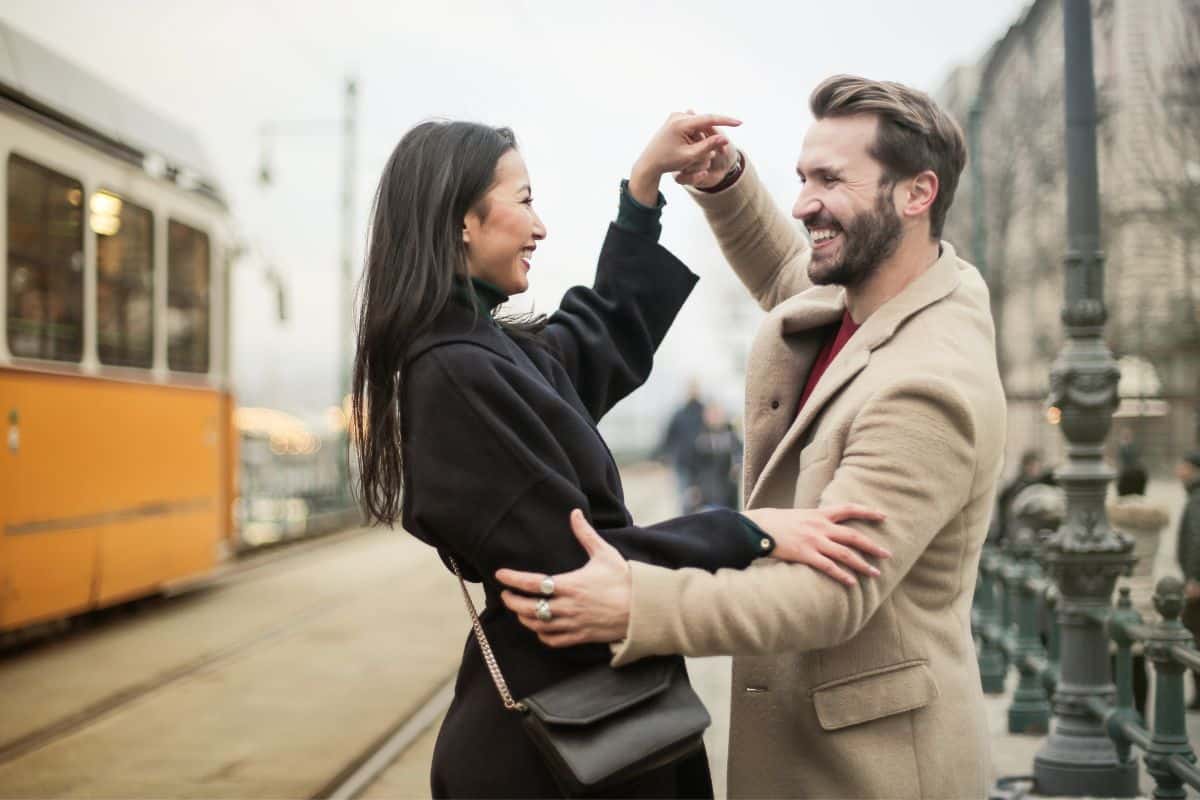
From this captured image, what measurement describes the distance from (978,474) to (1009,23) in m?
31.0

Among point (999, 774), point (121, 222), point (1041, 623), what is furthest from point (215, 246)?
point (999, 774)

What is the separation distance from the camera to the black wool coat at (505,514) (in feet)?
6.84

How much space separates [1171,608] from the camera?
Answer: 4.70 m

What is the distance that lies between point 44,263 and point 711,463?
1123 cm

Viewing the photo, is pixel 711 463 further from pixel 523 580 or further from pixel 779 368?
pixel 523 580

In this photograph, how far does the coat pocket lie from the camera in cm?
228

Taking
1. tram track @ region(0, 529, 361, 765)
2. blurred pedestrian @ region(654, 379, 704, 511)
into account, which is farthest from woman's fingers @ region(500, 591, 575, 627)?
blurred pedestrian @ region(654, 379, 704, 511)

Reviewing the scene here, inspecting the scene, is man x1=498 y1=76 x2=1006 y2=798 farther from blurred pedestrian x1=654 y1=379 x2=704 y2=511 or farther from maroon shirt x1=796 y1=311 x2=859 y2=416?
blurred pedestrian x1=654 y1=379 x2=704 y2=511

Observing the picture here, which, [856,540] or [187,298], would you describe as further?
[187,298]

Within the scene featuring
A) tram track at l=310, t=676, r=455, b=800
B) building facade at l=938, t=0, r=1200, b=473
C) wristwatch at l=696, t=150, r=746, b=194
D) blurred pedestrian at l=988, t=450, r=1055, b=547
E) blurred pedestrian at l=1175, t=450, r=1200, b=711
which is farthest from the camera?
building facade at l=938, t=0, r=1200, b=473

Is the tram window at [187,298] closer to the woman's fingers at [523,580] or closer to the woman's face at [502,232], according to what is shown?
the woman's face at [502,232]

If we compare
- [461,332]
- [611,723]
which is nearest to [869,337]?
[461,332]

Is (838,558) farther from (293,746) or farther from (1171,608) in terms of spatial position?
(293,746)

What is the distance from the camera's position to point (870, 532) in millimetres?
2119
